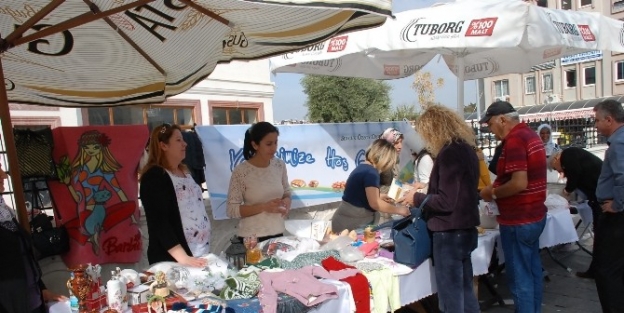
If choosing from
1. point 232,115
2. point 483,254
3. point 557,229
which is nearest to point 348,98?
point 232,115

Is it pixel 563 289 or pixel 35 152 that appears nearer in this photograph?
pixel 35 152

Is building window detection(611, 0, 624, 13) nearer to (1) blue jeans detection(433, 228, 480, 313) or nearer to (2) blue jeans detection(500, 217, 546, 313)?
(2) blue jeans detection(500, 217, 546, 313)

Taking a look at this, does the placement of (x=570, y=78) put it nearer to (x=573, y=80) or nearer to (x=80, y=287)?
(x=573, y=80)

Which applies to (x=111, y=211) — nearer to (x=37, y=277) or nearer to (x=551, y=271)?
(x=37, y=277)

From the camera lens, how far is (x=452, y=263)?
289 cm

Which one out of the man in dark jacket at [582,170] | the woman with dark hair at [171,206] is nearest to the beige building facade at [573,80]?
the man in dark jacket at [582,170]

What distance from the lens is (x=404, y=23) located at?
14.6 feet

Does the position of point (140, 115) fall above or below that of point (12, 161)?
above

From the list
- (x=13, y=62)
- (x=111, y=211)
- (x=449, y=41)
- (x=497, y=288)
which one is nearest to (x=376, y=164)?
(x=449, y=41)

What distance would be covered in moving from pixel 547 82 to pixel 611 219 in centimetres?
4319

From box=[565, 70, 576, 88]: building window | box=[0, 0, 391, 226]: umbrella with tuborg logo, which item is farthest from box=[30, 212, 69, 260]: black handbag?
box=[565, 70, 576, 88]: building window

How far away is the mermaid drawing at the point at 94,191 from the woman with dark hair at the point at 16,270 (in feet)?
5.71

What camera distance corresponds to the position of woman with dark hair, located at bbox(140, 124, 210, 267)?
2.57m

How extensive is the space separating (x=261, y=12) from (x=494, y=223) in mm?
2772
